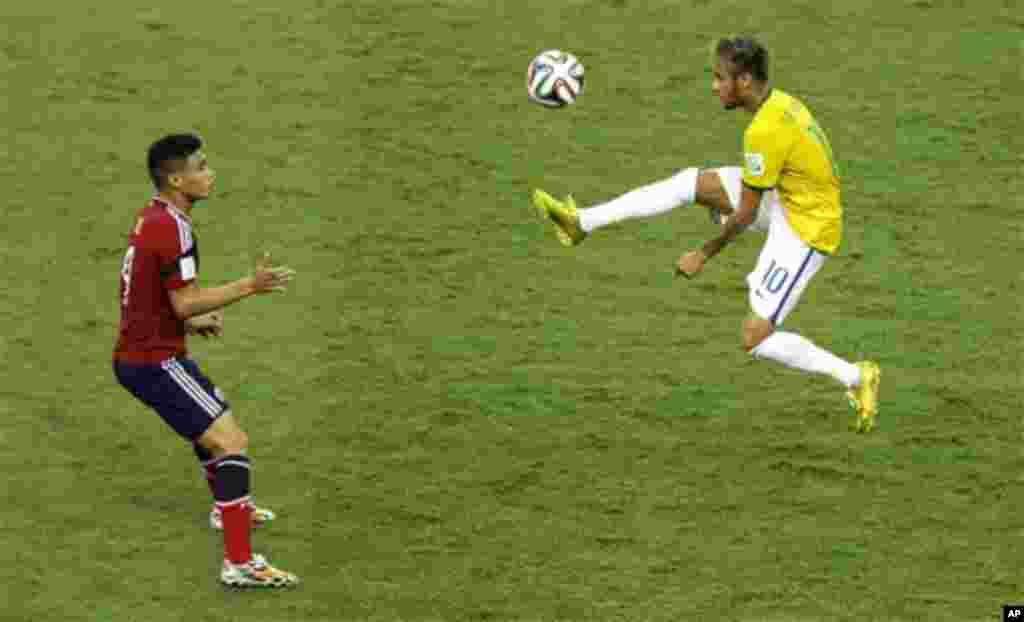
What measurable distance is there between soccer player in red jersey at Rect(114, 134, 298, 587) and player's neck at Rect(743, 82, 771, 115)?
12.3ft

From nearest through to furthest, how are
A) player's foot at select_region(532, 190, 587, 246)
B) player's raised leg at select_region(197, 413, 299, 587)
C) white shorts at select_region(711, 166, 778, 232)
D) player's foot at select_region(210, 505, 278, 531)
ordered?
player's raised leg at select_region(197, 413, 299, 587), player's foot at select_region(210, 505, 278, 531), white shorts at select_region(711, 166, 778, 232), player's foot at select_region(532, 190, 587, 246)

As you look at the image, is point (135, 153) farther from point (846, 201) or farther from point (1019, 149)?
point (1019, 149)

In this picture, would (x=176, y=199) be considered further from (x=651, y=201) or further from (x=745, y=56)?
(x=745, y=56)

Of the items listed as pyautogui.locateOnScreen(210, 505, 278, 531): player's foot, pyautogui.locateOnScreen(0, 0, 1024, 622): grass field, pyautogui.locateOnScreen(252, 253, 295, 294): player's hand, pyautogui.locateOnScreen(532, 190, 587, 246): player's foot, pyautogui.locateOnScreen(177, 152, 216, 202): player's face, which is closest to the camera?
pyautogui.locateOnScreen(252, 253, 295, 294): player's hand

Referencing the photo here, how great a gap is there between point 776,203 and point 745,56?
3.91 ft

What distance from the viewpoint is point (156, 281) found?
1539cm

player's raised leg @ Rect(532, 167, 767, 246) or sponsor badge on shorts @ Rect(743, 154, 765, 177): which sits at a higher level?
sponsor badge on shorts @ Rect(743, 154, 765, 177)

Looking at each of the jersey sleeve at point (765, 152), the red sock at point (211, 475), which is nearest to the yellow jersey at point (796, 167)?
the jersey sleeve at point (765, 152)

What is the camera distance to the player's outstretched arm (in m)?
15.0

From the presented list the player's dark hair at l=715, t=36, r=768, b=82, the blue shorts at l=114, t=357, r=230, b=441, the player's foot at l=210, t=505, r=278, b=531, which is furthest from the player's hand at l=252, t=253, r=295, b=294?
the player's dark hair at l=715, t=36, r=768, b=82

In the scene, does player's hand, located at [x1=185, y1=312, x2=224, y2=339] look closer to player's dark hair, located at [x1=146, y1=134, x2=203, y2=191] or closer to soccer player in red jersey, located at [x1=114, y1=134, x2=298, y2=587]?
soccer player in red jersey, located at [x1=114, y1=134, x2=298, y2=587]

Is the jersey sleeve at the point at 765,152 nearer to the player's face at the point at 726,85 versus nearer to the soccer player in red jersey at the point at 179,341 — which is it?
the player's face at the point at 726,85

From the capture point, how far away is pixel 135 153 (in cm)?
2219

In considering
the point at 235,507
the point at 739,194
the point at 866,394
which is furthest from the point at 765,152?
the point at 235,507
